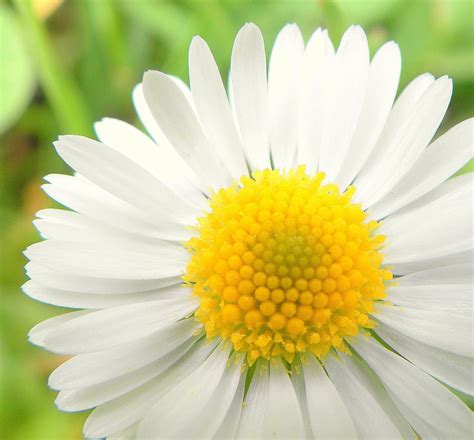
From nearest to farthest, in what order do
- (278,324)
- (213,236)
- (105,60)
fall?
(278,324)
(213,236)
(105,60)

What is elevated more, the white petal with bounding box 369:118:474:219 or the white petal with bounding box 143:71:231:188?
the white petal with bounding box 143:71:231:188

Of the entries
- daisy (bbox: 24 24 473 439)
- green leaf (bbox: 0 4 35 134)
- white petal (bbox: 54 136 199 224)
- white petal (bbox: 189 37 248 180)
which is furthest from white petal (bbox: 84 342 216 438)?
green leaf (bbox: 0 4 35 134)

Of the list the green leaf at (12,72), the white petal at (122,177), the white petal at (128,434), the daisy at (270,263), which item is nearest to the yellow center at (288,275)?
the daisy at (270,263)

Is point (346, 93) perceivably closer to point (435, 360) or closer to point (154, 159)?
point (154, 159)

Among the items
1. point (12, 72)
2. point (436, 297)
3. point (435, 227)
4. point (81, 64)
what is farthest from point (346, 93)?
point (81, 64)

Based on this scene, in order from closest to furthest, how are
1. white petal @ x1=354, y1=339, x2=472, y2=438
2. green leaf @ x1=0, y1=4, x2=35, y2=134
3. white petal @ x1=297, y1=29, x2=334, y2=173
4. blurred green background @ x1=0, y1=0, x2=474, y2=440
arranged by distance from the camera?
1. white petal @ x1=354, y1=339, x2=472, y2=438
2. white petal @ x1=297, y1=29, x2=334, y2=173
3. blurred green background @ x1=0, y1=0, x2=474, y2=440
4. green leaf @ x1=0, y1=4, x2=35, y2=134

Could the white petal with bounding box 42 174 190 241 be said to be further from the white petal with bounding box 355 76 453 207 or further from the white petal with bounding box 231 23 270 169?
the white petal with bounding box 355 76 453 207

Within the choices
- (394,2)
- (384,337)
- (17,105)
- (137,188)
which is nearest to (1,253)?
(17,105)

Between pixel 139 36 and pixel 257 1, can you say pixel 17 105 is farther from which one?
pixel 257 1
